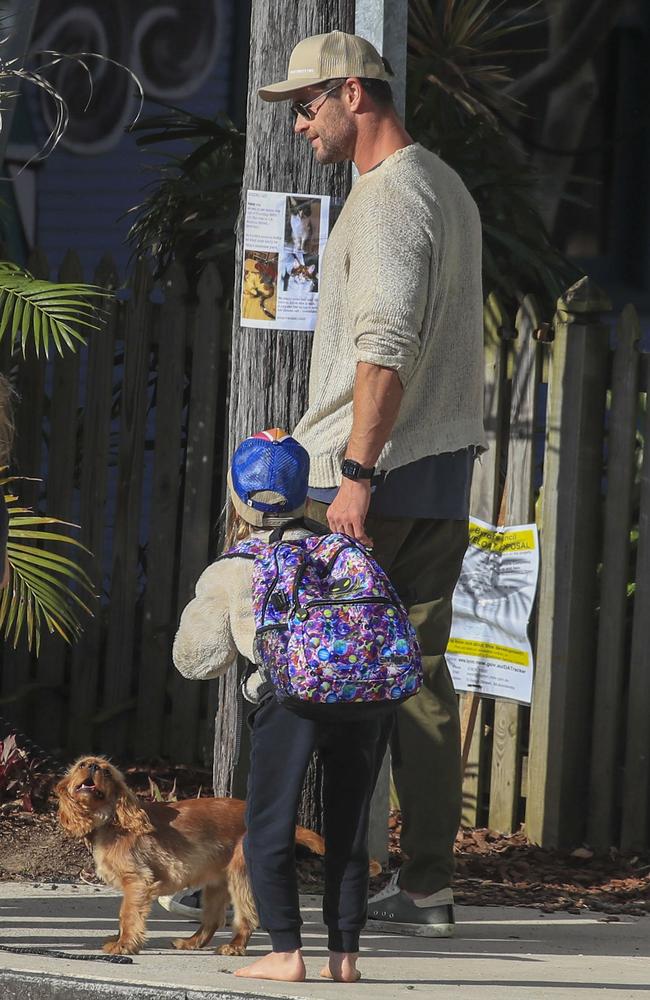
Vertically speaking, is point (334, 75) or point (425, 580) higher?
point (334, 75)

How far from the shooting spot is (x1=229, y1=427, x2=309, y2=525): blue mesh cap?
3.92 metres

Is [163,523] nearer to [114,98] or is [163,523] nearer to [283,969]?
[283,969]

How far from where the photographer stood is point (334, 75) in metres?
4.48

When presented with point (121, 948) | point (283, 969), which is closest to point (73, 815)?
point (121, 948)

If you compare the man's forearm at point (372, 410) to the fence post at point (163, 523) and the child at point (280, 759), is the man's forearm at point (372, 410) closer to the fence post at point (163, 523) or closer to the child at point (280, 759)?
the child at point (280, 759)

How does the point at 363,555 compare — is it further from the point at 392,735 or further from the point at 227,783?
the point at 227,783

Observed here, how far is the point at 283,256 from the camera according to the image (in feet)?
17.3

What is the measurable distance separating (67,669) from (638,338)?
9.45ft

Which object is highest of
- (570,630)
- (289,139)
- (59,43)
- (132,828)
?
(59,43)

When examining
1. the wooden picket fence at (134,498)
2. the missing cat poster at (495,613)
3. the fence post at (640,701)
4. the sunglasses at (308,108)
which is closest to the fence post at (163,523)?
the wooden picket fence at (134,498)

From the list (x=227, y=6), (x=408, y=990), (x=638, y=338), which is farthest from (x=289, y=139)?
(x=227, y=6)

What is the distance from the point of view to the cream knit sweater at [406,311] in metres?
4.32

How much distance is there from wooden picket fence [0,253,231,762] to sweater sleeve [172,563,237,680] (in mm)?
2761

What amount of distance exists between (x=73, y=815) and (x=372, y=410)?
1.30 meters
